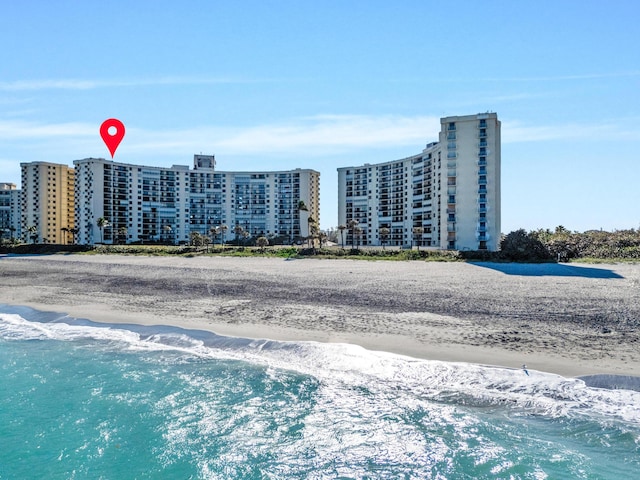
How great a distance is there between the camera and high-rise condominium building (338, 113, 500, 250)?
90125 mm

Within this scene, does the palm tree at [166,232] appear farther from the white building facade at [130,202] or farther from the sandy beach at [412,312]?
the sandy beach at [412,312]

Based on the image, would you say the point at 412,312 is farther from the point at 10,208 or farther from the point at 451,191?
the point at 10,208

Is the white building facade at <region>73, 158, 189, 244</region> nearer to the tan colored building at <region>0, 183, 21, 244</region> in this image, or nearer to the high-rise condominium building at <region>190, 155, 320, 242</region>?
the high-rise condominium building at <region>190, 155, 320, 242</region>

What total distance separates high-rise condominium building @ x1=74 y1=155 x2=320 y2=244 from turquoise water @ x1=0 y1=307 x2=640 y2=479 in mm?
130982

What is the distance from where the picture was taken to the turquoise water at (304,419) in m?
8.66

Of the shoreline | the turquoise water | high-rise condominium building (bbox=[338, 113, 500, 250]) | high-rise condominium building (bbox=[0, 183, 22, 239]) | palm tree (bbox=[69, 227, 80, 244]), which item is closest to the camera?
the turquoise water

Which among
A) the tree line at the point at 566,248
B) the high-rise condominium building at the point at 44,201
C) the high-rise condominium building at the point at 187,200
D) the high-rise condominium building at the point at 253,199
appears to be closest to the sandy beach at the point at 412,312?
the tree line at the point at 566,248

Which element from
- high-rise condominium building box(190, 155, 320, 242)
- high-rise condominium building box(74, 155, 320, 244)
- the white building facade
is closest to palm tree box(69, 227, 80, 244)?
the white building facade

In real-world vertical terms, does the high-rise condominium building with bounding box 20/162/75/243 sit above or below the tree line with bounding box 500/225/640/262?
above

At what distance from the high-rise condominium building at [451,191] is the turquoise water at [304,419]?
A: 8144 cm

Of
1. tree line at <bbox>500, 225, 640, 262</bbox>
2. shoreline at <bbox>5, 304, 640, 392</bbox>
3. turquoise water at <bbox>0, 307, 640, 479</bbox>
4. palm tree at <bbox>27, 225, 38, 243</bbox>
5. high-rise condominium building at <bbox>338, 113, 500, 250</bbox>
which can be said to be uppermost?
high-rise condominium building at <bbox>338, 113, 500, 250</bbox>

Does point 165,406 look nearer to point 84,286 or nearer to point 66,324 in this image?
point 66,324

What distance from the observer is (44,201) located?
148 m

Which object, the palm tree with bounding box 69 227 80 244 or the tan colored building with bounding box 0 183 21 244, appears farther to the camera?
the tan colored building with bounding box 0 183 21 244
